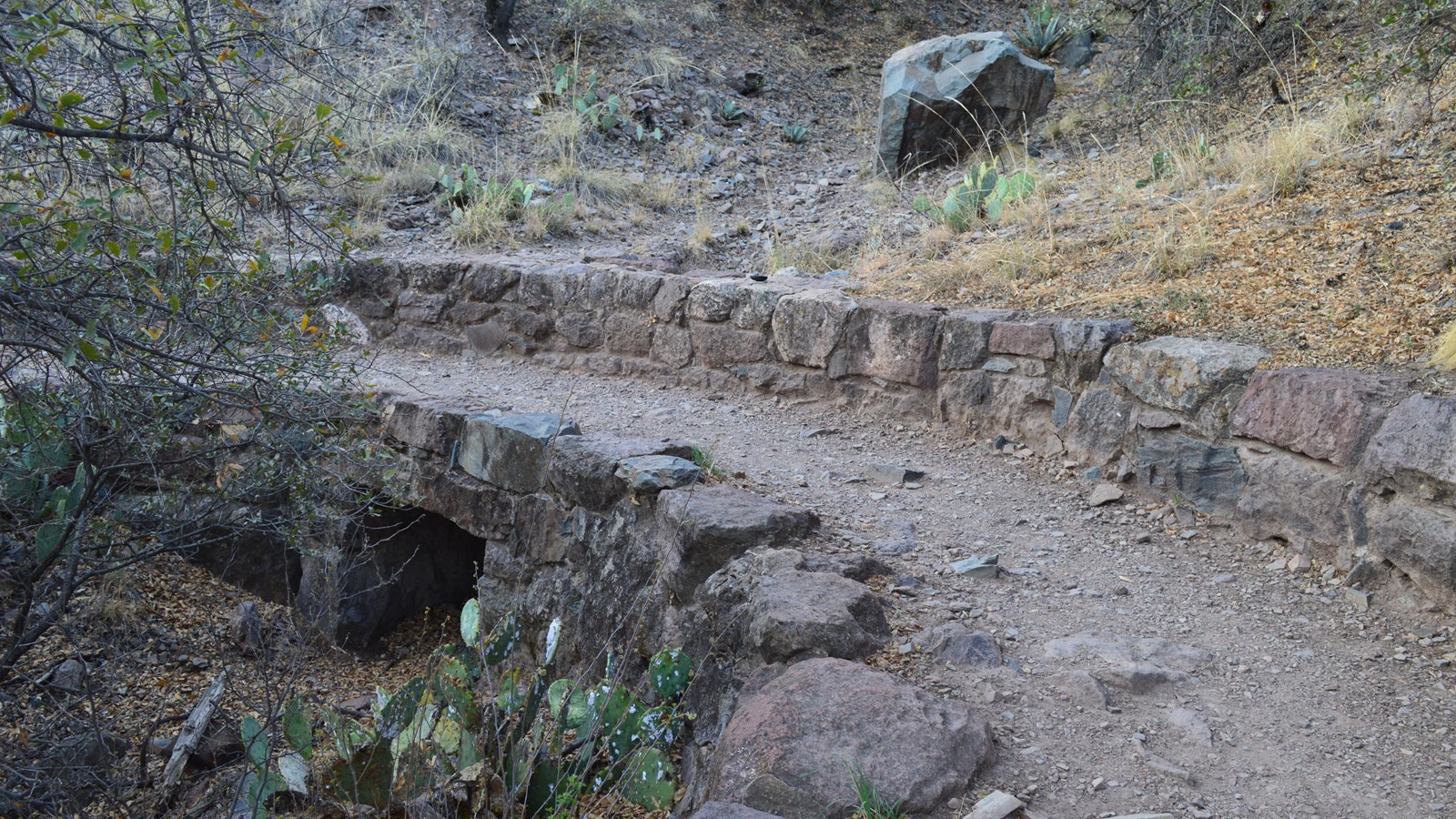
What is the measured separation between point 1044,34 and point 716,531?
750 cm

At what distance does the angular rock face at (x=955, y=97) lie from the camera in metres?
7.81

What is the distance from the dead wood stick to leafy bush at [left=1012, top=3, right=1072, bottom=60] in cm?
831

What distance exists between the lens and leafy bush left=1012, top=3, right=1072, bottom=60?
30.8 feet

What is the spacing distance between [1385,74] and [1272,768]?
4.37 metres

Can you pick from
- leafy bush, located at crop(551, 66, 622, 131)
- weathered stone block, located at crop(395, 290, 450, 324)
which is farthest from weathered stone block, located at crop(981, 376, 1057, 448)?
leafy bush, located at crop(551, 66, 622, 131)

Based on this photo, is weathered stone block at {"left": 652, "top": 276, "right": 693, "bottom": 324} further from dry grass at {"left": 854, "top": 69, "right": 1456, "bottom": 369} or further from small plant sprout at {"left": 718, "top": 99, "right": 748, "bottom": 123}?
small plant sprout at {"left": 718, "top": 99, "right": 748, "bottom": 123}

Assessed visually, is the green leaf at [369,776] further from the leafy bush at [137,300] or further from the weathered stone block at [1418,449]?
the weathered stone block at [1418,449]

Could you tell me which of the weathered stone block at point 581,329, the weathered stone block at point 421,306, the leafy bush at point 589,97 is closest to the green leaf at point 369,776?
the weathered stone block at point 581,329

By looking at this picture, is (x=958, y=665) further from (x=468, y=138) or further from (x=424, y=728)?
(x=468, y=138)

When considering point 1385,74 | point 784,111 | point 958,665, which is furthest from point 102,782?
point 784,111

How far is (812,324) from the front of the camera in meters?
5.30

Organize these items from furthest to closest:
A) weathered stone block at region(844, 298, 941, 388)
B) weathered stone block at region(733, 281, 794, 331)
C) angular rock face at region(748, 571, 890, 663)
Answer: weathered stone block at region(733, 281, 794, 331) < weathered stone block at region(844, 298, 941, 388) < angular rock face at region(748, 571, 890, 663)

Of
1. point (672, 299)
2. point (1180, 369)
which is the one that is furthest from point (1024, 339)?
point (672, 299)

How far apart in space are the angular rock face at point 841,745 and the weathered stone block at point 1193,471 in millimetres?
1655
